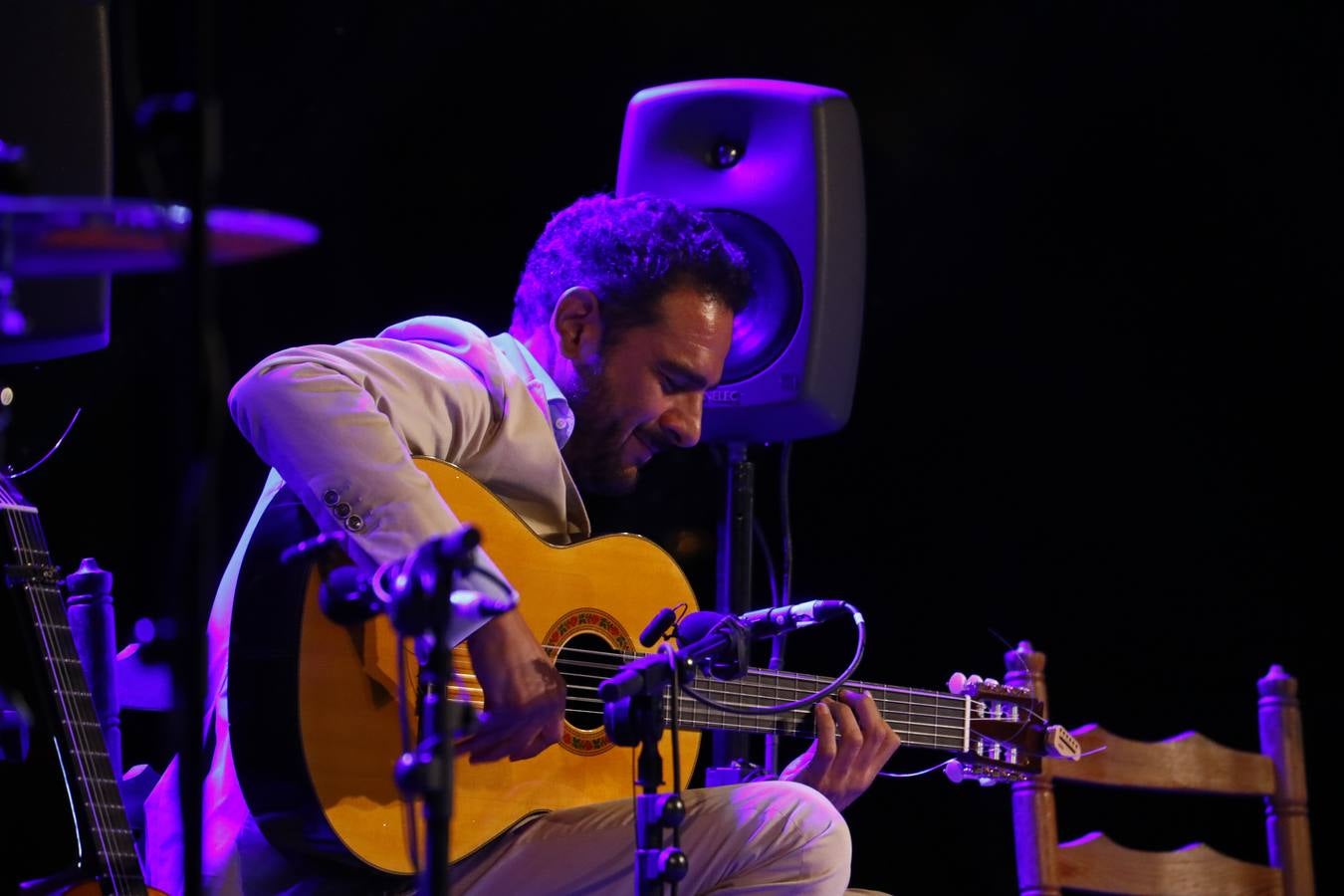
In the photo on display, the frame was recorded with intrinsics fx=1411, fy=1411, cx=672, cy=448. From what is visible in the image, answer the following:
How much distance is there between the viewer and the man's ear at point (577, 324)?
9.52 feet

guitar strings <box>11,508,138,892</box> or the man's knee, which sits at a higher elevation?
guitar strings <box>11,508,138,892</box>

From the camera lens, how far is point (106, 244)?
4.18 ft

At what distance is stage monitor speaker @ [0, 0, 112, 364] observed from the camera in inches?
77.2

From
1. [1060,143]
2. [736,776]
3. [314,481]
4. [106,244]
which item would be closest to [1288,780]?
[736,776]

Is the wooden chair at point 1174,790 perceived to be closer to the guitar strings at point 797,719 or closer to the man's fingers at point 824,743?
the guitar strings at point 797,719

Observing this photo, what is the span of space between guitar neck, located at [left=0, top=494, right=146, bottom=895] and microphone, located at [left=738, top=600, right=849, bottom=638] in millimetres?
1015

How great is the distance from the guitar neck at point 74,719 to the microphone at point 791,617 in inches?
40.0

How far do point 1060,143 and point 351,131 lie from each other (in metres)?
2.15

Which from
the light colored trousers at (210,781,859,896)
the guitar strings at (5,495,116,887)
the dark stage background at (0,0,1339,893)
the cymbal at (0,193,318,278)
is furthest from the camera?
the dark stage background at (0,0,1339,893)

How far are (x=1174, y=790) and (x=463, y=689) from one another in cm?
182

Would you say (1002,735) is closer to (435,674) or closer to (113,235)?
(435,674)

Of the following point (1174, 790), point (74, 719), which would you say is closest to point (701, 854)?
point (74, 719)

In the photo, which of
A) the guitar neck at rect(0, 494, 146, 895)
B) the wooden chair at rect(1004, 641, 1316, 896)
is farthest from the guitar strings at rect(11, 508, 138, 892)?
the wooden chair at rect(1004, 641, 1316, 896)

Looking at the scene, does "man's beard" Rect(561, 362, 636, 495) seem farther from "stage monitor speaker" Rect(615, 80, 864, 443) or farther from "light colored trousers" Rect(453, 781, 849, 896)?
"light colored trousers" Rect(453, 781, 849, 896)
